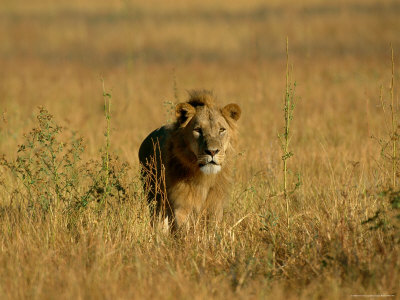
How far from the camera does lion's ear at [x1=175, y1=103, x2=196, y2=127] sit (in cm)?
662

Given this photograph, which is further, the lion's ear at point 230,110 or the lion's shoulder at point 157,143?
the lion's shoulder at point 157,143

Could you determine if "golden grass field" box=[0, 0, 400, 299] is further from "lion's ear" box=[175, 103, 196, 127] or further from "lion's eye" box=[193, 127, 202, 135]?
"lion's eye" box=[193, 127, 202, 135]

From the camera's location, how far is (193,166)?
6.63m

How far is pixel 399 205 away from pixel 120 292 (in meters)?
2.08

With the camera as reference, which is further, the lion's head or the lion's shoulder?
the lion's shoulder

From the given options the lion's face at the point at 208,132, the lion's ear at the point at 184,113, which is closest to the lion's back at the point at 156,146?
the lion's ear at the point at 184,113

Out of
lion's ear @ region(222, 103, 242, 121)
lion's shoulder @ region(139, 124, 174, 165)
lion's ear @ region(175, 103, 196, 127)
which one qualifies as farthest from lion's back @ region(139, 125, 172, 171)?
lion's ear @ region(222, 103, 242, 121)

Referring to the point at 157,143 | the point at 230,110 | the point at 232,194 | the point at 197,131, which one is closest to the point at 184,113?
the point at 197,131

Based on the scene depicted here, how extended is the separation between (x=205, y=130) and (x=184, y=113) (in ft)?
1.35

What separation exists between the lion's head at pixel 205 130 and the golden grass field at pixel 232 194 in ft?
0.94

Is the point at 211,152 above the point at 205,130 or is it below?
below

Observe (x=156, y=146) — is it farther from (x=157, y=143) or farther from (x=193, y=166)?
(x=193, y=166)

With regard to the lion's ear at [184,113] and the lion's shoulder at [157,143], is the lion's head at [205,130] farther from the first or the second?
the lion's shoulder at [157,143]

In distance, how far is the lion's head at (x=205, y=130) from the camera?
244 inches
